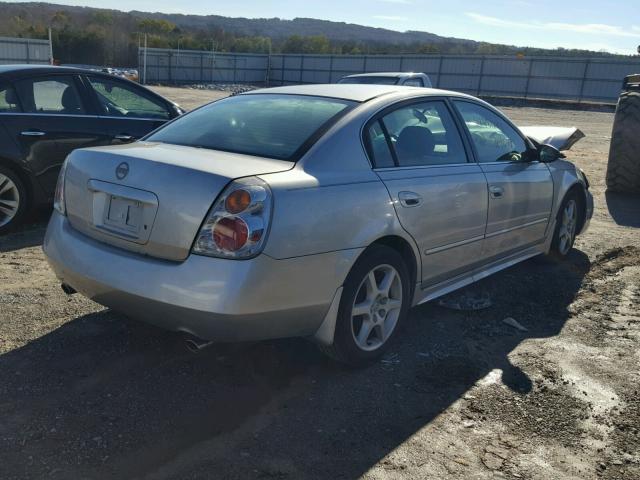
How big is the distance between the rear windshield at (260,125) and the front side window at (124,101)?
2.71 metres

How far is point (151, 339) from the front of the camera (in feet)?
12.6

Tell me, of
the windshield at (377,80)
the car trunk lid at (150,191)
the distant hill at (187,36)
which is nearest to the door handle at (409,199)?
the car trunk lid at (150,191)

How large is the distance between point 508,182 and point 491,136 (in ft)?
1.38

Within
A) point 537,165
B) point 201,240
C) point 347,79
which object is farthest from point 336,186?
point 347,79

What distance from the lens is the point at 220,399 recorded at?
3215 mm

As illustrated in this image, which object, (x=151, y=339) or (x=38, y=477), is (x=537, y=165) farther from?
(x=38, y=477)

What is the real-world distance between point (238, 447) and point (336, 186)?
1.36 m

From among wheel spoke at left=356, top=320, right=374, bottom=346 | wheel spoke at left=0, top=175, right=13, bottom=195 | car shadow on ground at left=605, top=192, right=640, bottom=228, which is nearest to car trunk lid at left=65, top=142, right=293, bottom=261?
wheel spoke at left=356, top=320, right=374, bottom=346

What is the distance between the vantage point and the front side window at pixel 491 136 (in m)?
4.52

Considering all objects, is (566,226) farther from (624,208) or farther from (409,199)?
(624,208)

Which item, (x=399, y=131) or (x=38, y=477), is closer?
(x=38, y=477)

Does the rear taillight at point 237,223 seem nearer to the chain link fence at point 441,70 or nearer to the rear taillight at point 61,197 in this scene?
the rear taillight at point 61,197

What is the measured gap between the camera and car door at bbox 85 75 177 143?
21.2 ft

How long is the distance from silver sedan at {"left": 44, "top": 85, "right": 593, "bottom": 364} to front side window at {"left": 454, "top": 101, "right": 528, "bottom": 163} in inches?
1.1
